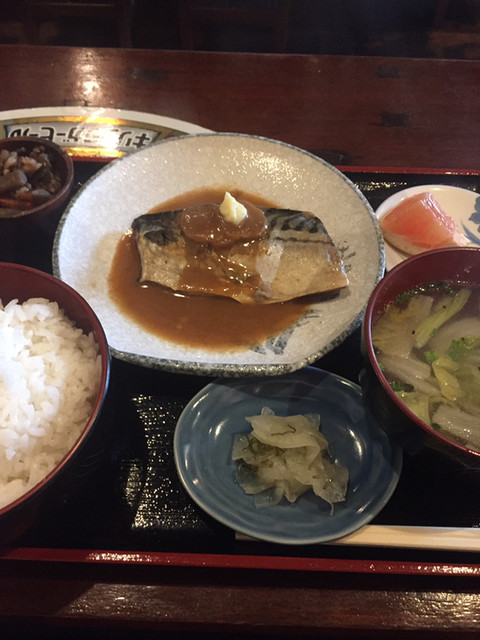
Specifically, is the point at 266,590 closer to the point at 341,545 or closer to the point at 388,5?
the point at 341,545

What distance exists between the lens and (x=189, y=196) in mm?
2461

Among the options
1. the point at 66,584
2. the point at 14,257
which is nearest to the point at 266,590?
the point at 66,584

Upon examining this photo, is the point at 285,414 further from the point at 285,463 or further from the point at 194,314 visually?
the point at 194,314

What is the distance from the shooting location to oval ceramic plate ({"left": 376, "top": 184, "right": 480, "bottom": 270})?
7.79 feet

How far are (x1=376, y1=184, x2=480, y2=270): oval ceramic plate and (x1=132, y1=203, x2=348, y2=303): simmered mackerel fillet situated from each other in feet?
1.55

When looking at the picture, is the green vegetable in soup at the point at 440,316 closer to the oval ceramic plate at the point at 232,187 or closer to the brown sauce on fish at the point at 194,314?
the oval ceramic plate at the point at 232,187

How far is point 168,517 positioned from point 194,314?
822 millimetres

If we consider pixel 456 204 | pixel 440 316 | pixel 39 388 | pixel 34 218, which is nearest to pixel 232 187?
pixel 34 218

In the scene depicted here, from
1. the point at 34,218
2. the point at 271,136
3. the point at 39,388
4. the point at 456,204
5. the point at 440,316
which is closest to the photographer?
the point at 39,388

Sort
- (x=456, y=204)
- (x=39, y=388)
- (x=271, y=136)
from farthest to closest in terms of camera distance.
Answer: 1. (x=271, y=136)
2. (x=456, y=204)
3. (x=39, y=388)

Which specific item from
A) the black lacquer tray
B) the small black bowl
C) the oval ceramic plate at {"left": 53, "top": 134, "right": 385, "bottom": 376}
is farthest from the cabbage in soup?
the small black bowl

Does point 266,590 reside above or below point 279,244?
below

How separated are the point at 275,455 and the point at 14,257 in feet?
4.64

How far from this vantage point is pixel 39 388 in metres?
1.48
